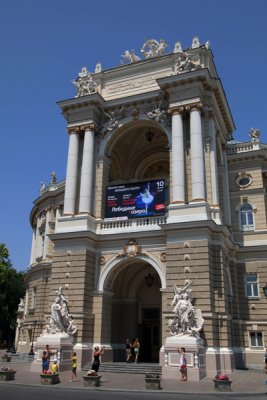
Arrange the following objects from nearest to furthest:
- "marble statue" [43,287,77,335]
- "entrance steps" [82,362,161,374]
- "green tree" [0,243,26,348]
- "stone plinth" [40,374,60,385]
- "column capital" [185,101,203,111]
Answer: "stone plinth" [40,374,60,385] < "entrance steps" [82,362,161,374] < "marble statue" [43,287,77,335] < "column capital" [185,101,203,111] < "green tree" [0,243,26,348]

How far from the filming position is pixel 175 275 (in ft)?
83.6

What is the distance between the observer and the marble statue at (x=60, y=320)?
26.3 meters

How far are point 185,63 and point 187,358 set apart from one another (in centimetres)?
2047

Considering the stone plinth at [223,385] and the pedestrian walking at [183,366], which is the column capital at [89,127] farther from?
the stone plinth at [223,385]

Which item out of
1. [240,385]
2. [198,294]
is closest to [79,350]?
[198,294]

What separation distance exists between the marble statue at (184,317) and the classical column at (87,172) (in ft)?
32.0

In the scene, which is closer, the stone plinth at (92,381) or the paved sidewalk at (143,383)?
the paved sidewalk at (143,383)

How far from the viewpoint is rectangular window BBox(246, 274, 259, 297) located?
31891 mm

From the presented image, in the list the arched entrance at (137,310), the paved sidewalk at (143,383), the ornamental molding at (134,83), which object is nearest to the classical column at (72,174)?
the ornamental molding at (134,83)

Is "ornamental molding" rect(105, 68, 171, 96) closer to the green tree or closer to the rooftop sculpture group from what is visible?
the rooftop sculpture group

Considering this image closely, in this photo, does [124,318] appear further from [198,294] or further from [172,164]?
[172,164]

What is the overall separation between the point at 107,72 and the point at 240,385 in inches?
1007

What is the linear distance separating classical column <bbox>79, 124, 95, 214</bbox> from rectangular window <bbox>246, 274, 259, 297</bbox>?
13.6 meters

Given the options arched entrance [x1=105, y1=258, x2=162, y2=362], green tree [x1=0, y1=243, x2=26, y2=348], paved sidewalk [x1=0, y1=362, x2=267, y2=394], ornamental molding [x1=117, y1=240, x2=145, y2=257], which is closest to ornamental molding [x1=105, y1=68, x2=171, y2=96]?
ornamental molding [x1=117, y1=240, x2=145, y2=257]
